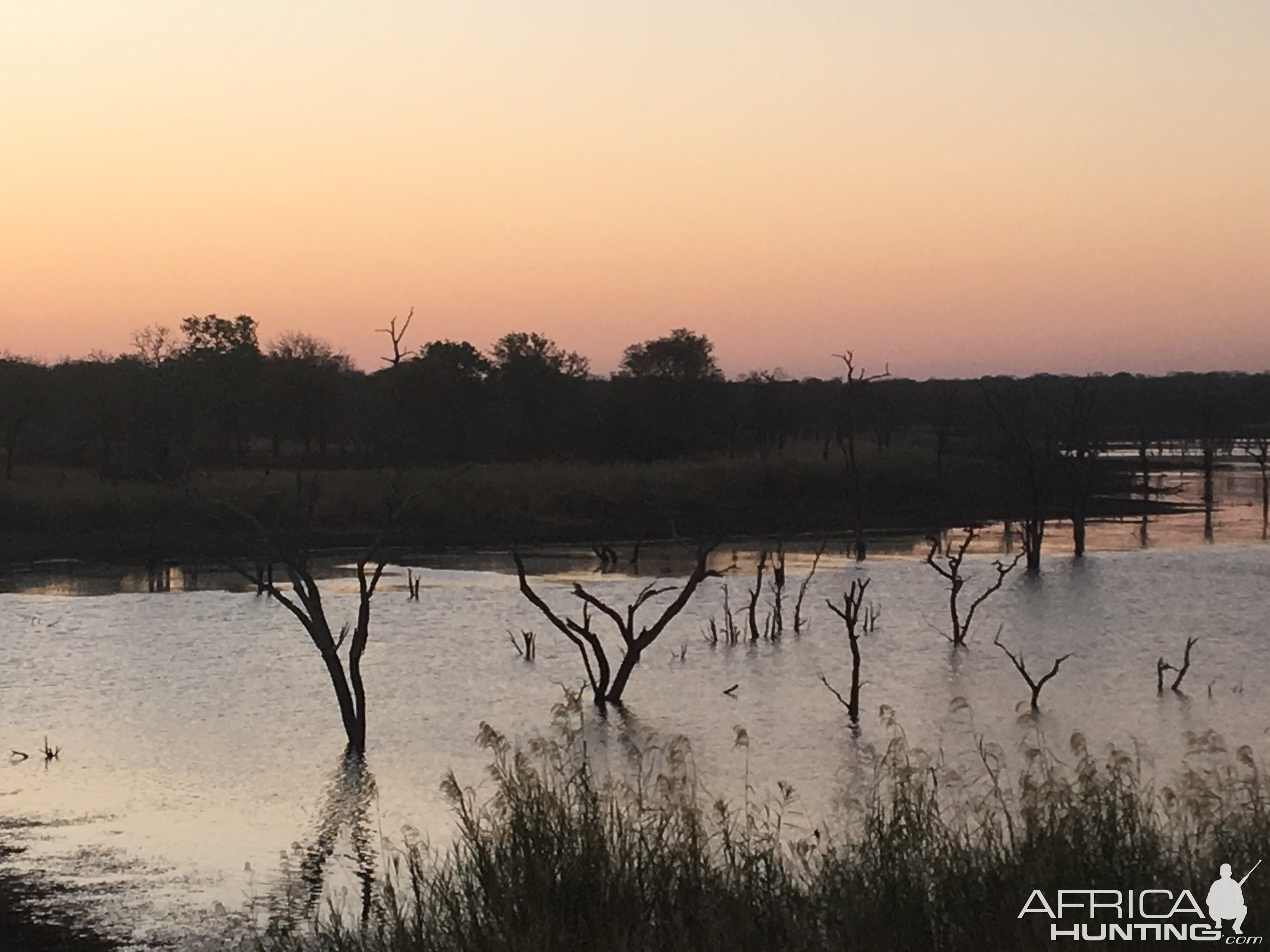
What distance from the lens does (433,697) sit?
2650cm

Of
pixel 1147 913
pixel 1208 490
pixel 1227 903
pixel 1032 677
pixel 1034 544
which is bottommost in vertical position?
pixel 1032 677

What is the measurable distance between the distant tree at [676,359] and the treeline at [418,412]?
0.13 m

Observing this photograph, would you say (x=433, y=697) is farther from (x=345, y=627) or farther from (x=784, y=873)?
(x=784, y=873)

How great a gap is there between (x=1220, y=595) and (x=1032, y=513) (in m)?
8.30

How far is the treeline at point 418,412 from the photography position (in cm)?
6806

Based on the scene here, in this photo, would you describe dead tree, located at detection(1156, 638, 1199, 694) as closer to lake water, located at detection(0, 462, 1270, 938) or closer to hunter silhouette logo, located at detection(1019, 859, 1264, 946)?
lake water, located at detection(0, 462, 1270, 938)

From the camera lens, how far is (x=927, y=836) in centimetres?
1102

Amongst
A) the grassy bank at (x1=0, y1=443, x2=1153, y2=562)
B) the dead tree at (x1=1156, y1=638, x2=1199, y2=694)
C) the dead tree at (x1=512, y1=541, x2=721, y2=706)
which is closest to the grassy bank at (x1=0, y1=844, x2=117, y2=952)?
the dead tree at (x1=512, y1=541, x2=721, y2=706)

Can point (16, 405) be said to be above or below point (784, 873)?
above

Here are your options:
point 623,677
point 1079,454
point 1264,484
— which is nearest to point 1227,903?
point 623,677

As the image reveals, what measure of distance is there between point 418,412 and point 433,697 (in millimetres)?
51453

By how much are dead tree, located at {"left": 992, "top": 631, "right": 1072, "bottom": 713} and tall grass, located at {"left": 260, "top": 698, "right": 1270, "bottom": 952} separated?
31.1 ft

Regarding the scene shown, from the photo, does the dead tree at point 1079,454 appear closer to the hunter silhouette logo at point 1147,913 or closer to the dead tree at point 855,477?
the dead tree at point 855,477

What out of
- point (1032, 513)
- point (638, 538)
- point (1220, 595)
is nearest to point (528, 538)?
point (638, 538)
